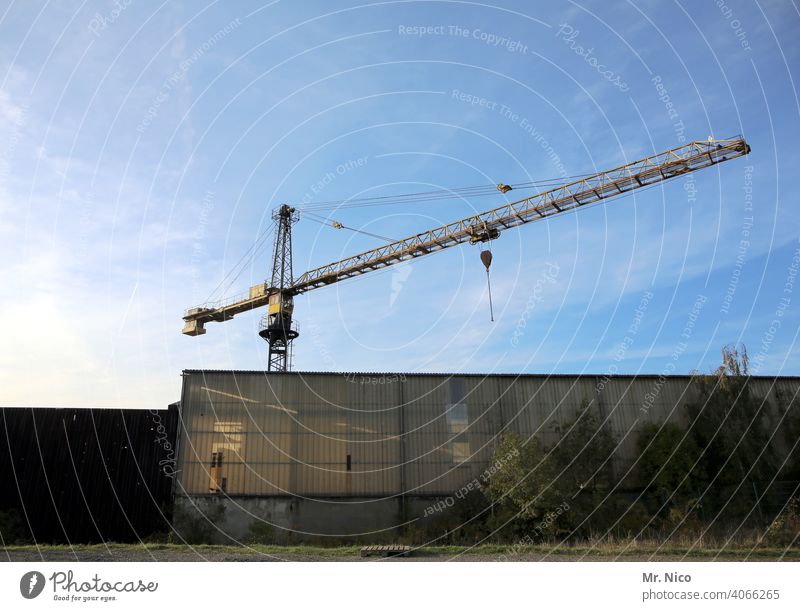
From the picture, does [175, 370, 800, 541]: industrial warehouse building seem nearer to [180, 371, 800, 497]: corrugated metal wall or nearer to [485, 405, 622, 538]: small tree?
[180, 371, 800, 497]: corrugated metal wall

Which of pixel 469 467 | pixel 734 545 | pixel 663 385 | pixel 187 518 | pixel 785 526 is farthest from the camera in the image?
pixel 663 385

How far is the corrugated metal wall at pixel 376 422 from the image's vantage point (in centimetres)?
2897

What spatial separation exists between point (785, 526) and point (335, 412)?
22.8 m

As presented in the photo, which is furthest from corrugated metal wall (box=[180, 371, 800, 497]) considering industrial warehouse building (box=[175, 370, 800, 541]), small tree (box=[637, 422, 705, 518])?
small tree (box=[637, 422, 705, 518])

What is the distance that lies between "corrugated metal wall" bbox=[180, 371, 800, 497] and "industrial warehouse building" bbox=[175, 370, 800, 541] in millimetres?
58

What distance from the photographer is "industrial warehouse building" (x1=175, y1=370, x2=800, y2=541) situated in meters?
28.5

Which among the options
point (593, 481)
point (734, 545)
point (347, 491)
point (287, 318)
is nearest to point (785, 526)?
point (734, 545)

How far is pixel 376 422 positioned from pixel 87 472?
16.5 metres

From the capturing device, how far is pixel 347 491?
96.1ft
